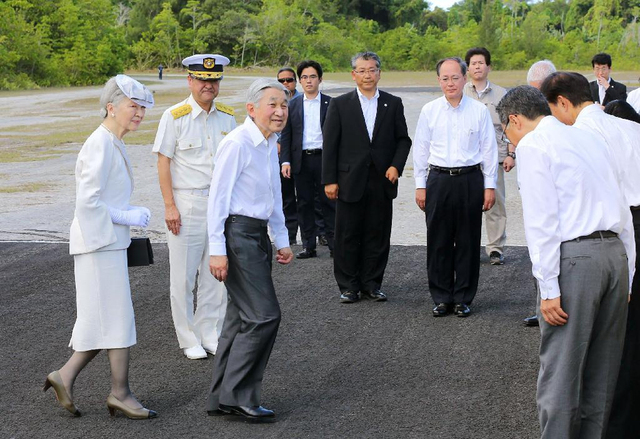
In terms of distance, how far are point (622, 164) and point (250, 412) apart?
2.48 m

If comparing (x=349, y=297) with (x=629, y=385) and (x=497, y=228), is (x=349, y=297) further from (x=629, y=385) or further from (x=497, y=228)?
(x=629, y=385)

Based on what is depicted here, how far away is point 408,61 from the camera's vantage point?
94.6m

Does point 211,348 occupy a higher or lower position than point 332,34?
higher

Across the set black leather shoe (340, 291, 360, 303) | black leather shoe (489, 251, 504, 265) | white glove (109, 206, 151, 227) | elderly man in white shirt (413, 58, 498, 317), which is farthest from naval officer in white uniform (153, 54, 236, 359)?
black leather shoe (489, 251, 504, 265)

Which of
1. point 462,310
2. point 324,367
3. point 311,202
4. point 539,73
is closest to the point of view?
point 324,367

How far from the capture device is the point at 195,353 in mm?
6785

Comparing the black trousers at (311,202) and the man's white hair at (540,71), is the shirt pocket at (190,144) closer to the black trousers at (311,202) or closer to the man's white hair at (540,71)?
the man's white hair at (540,71)

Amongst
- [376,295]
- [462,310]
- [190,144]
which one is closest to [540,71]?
[462,310]

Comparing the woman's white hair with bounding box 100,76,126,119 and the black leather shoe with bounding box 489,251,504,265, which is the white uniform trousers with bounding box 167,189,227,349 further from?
the black leather shoe with bounding box 489,251,504,265

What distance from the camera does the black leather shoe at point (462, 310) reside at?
786 cm

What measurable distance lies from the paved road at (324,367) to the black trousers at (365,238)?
10.7 inches

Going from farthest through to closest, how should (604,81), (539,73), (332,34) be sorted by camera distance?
1. (332,34)
2. (604,81)
3. (539,73)

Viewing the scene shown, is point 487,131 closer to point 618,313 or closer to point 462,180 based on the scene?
point 462,180

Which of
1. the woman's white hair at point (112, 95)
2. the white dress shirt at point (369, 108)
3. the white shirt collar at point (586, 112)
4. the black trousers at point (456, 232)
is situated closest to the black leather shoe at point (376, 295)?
the black trousers at point (456, 232)
